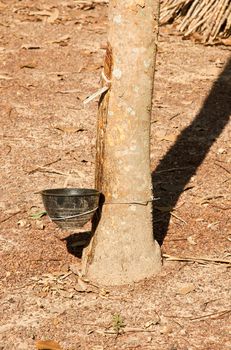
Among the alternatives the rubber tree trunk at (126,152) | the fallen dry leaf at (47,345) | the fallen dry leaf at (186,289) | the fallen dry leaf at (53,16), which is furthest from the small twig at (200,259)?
the fallen dry leaf at (53,16)

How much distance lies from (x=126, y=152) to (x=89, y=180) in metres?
1.79

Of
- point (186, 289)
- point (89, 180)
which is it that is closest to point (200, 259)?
point (186, 289)

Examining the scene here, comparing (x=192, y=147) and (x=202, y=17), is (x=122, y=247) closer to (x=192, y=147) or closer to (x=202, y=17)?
(x=192, y=147)

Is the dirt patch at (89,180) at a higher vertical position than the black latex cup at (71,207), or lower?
lower

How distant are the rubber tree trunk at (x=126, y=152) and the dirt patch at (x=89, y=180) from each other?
0.55ft

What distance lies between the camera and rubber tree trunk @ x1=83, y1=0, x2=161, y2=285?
5297 mm

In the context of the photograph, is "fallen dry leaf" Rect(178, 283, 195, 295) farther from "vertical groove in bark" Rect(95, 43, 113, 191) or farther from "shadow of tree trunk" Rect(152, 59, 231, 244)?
"vertical groove in bark" Rect(95, 43, 113, 191)

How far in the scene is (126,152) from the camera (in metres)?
5.46

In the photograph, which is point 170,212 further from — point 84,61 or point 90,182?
point 84,61

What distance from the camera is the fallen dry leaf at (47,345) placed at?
4961 millimetres

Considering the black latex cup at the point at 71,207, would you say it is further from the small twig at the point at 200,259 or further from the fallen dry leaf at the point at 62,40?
the fallen dry leaf at the point at 62,40

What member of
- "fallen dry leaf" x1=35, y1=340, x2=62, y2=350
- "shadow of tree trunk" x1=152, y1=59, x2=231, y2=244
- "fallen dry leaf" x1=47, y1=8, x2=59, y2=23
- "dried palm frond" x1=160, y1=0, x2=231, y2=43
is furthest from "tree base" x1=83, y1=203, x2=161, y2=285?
"fallen dry leaf" x1=47, y1=8, x2=59, y2=23

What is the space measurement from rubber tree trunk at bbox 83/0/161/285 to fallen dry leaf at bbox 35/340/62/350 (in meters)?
0.71

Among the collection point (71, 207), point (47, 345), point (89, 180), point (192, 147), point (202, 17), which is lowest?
point (202, 17)
